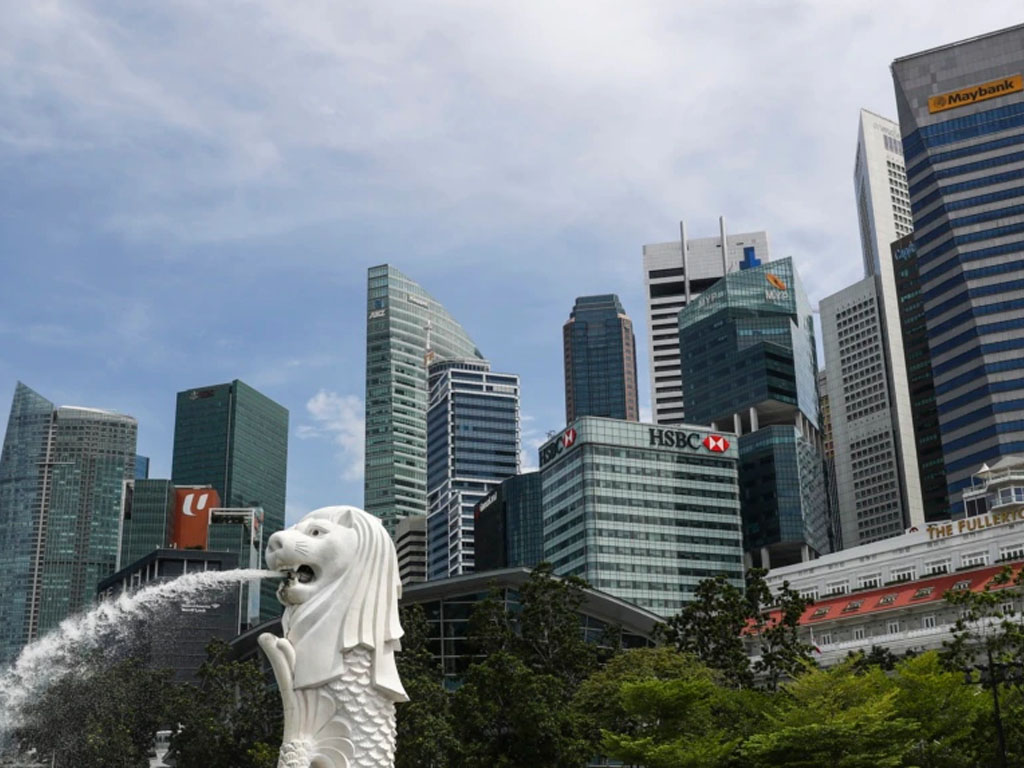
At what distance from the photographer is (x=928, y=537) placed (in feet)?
276

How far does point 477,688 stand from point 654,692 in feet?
19.7

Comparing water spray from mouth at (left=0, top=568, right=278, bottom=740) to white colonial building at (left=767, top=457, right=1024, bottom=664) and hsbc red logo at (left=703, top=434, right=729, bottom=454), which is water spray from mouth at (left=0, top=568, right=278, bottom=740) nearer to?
white colonial building at (left=767, top=457, right=1024, bottom=664)

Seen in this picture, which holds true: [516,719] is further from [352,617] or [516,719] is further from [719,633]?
[352,617]

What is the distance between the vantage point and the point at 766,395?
152 m

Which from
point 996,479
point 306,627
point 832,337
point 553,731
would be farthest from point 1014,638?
point 832,337

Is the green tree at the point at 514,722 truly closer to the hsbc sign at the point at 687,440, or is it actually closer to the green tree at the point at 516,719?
the green tree at the point at 516,719

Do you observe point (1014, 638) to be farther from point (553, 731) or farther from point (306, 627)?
point (306, 627)

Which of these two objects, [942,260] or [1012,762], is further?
[942,260]

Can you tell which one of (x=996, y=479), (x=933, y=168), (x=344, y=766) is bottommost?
(x=344, y=766)

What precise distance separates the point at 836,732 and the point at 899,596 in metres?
37.7

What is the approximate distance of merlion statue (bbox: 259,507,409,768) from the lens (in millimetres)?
17547

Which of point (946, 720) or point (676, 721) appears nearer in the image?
point (946, 720)

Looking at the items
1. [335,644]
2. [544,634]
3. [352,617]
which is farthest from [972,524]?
[335,644]

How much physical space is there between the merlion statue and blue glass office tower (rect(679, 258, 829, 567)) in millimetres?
127727
